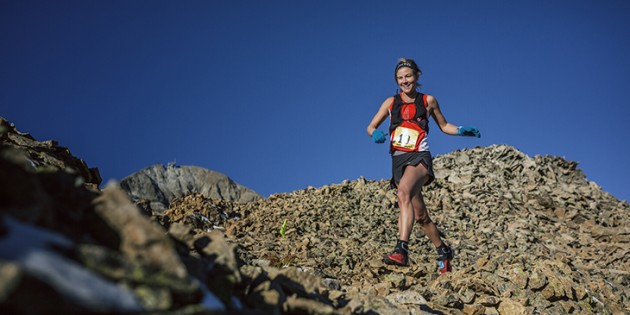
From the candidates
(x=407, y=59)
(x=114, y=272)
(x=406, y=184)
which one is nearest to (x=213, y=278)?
(x=114, y=272)

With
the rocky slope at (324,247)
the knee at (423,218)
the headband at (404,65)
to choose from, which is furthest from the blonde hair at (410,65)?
the rocky slope at (324,247)

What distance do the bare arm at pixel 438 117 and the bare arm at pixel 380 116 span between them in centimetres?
53

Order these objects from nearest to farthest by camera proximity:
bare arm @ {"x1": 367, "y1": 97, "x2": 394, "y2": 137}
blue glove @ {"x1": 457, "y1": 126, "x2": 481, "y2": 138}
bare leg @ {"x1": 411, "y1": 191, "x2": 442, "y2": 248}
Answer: bare leg @ {"x1": 411, "y1": 191, "x2": 442, "y2": 248} → bare arm @ {"x1": 367, "y1": 97, "x2": 394, "y2": 137} → blue glove @ {"x1": 457, "y1": 126, "x2": 481, "y2": 138}

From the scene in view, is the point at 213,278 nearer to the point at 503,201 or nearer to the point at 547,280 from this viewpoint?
the point at 547,280

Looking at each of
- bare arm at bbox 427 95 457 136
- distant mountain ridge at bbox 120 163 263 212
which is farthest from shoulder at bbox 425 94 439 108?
distant mountain ridge at bbox 120 163 263 212

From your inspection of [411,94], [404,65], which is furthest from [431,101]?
[404,65]

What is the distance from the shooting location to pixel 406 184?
5.94m

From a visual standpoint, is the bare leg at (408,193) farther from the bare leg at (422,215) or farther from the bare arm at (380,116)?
the bare arm at (380,116)

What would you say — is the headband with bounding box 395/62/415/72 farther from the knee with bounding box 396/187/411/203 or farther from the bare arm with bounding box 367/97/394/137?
the knee with bounding box 396/187/411/203

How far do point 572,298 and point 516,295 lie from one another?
2.74ft

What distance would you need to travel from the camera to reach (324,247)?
8258mm

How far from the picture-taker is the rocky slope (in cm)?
148

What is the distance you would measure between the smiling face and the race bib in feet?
1.91

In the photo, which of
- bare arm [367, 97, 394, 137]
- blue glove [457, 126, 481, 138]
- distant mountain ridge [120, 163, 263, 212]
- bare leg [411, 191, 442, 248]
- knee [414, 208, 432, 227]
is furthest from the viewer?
distant mountain ridge [120, 163, 263, 212]
